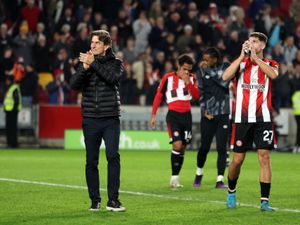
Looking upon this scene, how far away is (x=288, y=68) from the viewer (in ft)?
102

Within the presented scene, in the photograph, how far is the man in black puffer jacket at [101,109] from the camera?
41.4 feet

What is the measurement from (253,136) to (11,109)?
17253 millimetres

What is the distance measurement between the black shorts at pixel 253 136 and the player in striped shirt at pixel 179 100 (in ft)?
12.7

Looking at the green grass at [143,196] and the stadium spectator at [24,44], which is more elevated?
the stadium spectator at [24,44]

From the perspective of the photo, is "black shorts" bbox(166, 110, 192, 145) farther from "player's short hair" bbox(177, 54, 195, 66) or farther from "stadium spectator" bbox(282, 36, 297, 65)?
"stadium spectator" bbox(282, 36, 297, 65)

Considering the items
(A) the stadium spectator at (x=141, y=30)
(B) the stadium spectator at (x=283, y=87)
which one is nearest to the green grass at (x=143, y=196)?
(B) the stadium spectator at (x=283, y=87)

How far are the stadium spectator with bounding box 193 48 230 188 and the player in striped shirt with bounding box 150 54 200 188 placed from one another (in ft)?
0.93

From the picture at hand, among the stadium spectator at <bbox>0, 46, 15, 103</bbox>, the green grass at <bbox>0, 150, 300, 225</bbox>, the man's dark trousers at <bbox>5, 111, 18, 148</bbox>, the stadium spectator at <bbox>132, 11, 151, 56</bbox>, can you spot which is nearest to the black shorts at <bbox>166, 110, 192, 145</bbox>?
the green grass at <bbox>0, 150, 300, 225</bbox>

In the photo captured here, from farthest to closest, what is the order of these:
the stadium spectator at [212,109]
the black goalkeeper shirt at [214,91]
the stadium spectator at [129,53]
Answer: the stadium spectator at [129,53] → the black goalkeeper shirt at [214,91] → the stadium spectator at [212,109]

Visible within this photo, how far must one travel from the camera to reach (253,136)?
13141mm

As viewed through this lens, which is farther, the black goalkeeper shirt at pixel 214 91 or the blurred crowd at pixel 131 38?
the blurred crowd at pixel 131 38

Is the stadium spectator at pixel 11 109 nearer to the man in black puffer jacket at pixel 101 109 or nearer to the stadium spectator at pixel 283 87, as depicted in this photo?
the stadium spectator at pixel 283 87

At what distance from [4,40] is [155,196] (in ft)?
50.9

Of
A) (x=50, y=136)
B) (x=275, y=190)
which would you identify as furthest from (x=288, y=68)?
(x=275, y=190)
